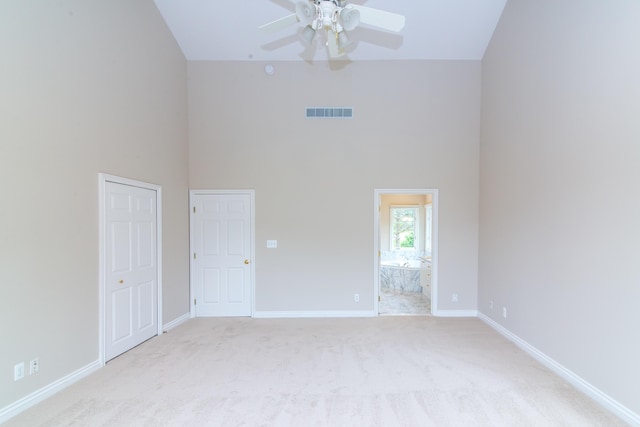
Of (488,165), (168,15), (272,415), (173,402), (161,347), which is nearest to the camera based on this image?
(272,415)

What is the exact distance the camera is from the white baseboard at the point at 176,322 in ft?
13.5

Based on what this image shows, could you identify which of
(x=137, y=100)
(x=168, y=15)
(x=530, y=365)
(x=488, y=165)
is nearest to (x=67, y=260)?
(x=137, y=100)

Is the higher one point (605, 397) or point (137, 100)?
point (137, 100)

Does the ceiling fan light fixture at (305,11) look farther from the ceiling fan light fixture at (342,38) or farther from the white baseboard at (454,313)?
the white baseboard at (454,313)

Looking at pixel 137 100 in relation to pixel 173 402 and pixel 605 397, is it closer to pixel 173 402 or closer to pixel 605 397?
pixel 173 402

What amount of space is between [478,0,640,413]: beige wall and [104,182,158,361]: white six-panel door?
4629mm

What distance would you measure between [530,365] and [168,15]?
6148 millimetres

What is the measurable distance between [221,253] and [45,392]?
8.22 ft

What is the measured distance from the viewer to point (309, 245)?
4.71 meters

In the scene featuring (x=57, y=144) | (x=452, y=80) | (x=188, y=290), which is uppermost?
(x=452, y=80)

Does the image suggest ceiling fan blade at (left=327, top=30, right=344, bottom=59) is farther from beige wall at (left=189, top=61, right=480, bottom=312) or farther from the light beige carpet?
the light beige carpet

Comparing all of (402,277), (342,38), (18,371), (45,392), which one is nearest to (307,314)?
(402,277)

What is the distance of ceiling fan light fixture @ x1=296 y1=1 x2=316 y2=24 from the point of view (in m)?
2.30

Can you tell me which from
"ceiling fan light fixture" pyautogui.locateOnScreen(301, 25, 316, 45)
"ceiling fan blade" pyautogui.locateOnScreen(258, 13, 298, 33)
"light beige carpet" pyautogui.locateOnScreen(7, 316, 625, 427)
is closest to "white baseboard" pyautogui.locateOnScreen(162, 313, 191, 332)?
"light beige carpet" pyautogui.locateOnScreen(7, 316, 625, 427)
